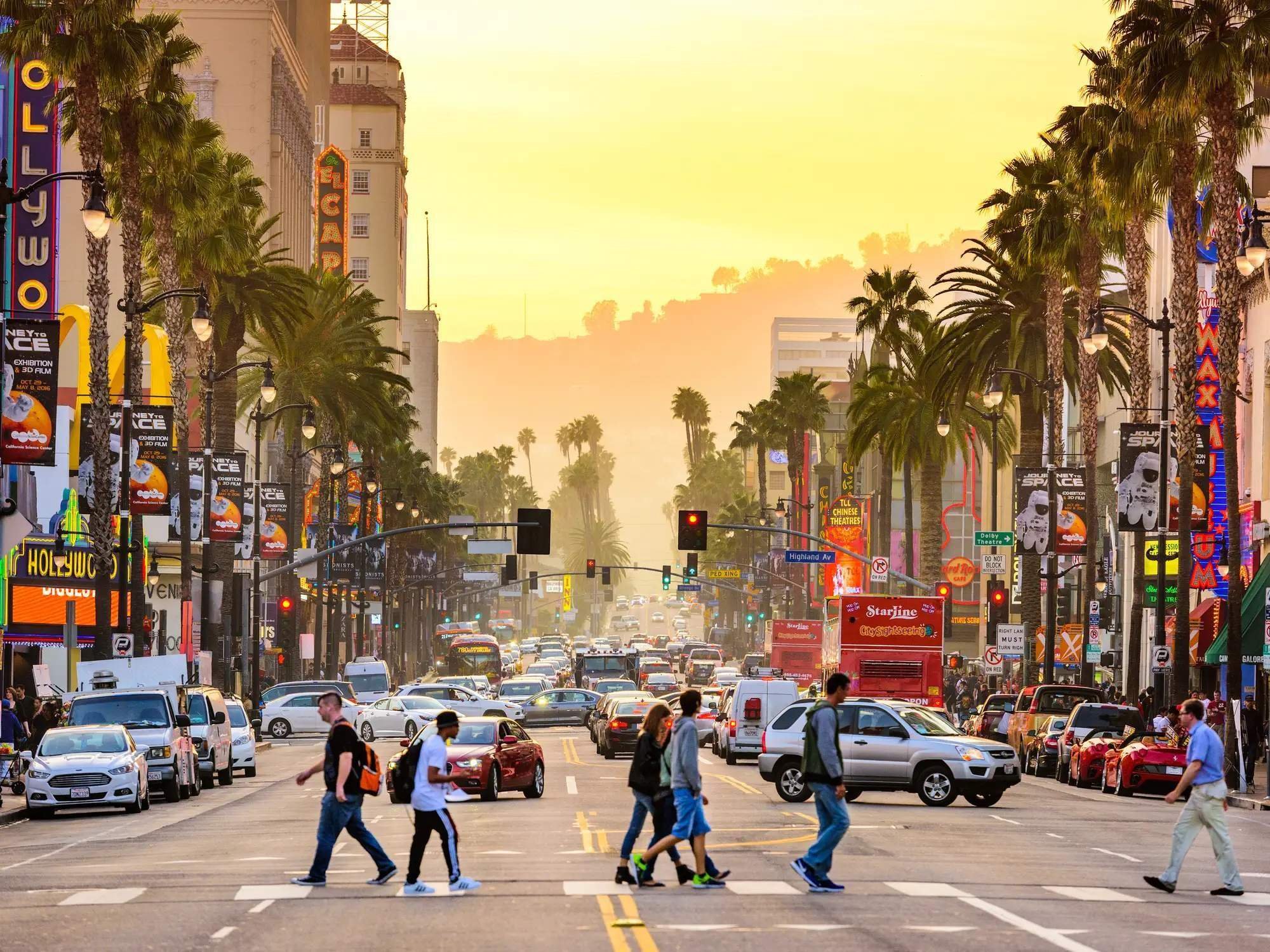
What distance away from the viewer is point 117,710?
37.6 metres

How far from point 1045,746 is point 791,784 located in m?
15.5

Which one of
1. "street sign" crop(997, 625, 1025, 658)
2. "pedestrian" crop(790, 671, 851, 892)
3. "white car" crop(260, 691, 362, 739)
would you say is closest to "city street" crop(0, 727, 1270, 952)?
"pedestrian" crop(790, 671, 851, 892)

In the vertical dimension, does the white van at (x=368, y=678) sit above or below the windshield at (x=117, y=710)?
below

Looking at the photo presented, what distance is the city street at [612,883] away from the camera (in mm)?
16500

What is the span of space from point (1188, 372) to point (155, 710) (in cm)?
2217

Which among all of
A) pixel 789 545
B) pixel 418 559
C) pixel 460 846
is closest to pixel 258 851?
pixel 460 846

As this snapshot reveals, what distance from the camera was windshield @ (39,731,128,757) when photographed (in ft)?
113

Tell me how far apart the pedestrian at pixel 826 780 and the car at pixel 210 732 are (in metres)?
22.8

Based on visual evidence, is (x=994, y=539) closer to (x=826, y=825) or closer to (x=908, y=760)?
(x=908, y=760)

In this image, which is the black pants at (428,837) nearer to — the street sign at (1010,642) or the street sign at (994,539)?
the street sign at (994,539)

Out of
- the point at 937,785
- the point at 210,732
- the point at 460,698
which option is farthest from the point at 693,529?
the point at 937,785

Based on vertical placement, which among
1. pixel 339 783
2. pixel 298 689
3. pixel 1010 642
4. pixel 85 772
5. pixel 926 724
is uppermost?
pixel 1010 642

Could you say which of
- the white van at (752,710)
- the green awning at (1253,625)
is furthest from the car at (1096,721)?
the white van at (752,710)

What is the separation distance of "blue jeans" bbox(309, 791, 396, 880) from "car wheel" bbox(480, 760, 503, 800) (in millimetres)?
14390
